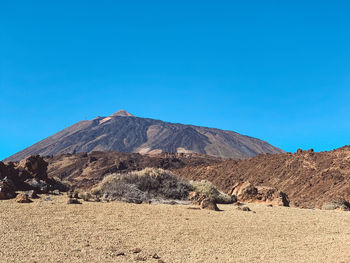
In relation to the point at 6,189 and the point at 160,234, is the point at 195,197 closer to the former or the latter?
the point at 160,234

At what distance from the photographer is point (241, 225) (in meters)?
10.8

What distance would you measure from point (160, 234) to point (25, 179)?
9.02 meters

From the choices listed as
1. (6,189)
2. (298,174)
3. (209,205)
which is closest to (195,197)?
(209,205)

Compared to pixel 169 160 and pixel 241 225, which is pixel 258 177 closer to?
pixel 241 225

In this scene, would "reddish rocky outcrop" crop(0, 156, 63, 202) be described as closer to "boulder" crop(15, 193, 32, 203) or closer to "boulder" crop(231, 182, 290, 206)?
"boulder" crop(15, 193, 32, 203)

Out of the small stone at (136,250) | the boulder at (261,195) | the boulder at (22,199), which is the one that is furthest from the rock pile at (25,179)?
the boulder at (261,195)

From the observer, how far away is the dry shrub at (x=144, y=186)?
586 inches

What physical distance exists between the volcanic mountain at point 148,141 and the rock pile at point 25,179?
116443 mm

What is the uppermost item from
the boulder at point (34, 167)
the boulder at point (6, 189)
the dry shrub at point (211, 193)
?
the boulder at point (34, 167)

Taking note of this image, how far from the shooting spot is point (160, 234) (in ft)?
29.8

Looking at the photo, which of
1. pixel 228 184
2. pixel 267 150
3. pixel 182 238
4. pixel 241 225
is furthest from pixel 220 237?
pixel 267 150

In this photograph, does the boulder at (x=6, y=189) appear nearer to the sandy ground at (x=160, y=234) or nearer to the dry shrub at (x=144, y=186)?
the sandy ground at (x=160, y=234)

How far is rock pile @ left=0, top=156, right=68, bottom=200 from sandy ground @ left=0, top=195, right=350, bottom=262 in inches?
46.8

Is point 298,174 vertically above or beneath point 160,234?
above
